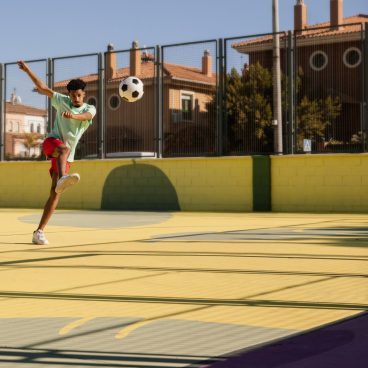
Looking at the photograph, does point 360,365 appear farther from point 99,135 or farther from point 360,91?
point 99,135

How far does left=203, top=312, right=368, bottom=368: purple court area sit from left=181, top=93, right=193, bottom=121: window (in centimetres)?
1562

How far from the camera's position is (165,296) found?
5.27 meters

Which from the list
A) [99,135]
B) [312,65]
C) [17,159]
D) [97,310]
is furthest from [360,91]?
[97,310]

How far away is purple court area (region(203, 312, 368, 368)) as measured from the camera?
10.8ft

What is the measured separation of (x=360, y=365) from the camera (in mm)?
3262

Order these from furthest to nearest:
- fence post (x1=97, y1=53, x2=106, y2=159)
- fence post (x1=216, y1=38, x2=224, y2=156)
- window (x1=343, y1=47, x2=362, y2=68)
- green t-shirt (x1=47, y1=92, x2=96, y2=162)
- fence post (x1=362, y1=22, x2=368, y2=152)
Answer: fence post (x1=97, y1=53, x2=106, y2=159) → fence post (x1=216, y1=38, x2=224, y2=156) → window (x1=343, y1=47, x2=362, y2=68) → fence post (x1=362, y1=22, x2=368, y2=152) → green t-shirt (x1=47, y1=92, x2=96, y2=162)

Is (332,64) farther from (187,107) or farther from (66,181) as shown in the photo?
(66,181)

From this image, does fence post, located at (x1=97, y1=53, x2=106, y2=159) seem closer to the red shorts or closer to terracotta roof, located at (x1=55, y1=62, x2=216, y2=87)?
terracotta roof, located at (x1=55, y1=62, x2=216, y2=87)

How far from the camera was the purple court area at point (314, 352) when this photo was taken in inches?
130

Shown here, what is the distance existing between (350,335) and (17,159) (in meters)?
20.8

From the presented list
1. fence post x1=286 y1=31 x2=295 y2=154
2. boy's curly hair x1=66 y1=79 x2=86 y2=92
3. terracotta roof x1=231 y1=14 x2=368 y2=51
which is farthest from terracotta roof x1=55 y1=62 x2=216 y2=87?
boy's curly hair x1=66 y1=79 x2=86 y2=92

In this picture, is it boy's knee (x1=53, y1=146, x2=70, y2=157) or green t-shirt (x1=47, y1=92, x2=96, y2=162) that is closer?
boy's knee (x1=53, y1=146, x2=70, y2=157)

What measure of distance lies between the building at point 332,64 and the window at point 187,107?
1.87 meters

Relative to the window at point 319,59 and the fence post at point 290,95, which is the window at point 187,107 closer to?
the fence post at point 290,95
